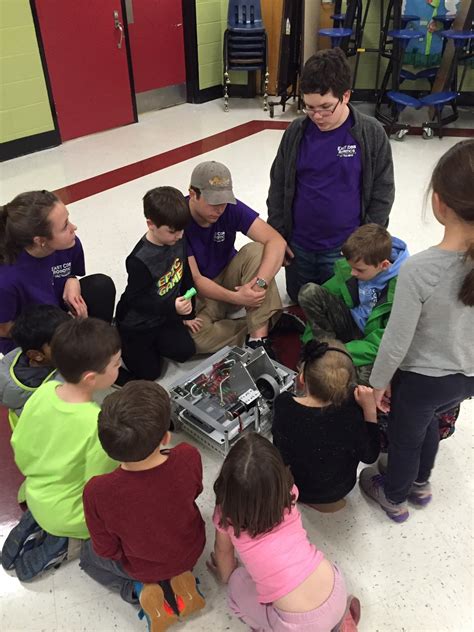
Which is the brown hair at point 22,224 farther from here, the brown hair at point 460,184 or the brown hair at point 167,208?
the brown hair at point 460,184

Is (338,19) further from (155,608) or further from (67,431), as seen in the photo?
(155,608)

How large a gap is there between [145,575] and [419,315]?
3.31 ft

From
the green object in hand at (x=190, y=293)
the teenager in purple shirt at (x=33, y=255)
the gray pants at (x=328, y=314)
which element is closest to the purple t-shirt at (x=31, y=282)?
the teenager in purple shirt at (x=33, y=255)

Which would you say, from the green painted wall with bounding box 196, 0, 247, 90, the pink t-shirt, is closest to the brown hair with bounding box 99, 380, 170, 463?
the pink t-shirt

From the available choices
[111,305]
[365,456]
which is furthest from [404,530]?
[111,305]

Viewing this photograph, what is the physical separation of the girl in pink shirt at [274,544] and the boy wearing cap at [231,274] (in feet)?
3.71

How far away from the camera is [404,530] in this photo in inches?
68.1

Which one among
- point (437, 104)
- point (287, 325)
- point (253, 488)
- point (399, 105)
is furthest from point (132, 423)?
point (399, 105)

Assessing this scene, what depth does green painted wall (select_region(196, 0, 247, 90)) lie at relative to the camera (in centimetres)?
585

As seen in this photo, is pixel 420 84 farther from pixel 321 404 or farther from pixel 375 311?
→ pixel 321 404

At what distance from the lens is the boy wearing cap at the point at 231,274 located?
7.73 feet

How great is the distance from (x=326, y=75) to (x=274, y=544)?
67.7 inches

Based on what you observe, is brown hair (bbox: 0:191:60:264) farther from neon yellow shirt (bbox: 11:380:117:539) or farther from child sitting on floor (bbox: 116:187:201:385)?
neon yellow shirt (bbox: 11:380:117:539)

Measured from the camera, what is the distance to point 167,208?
2.00 meters
